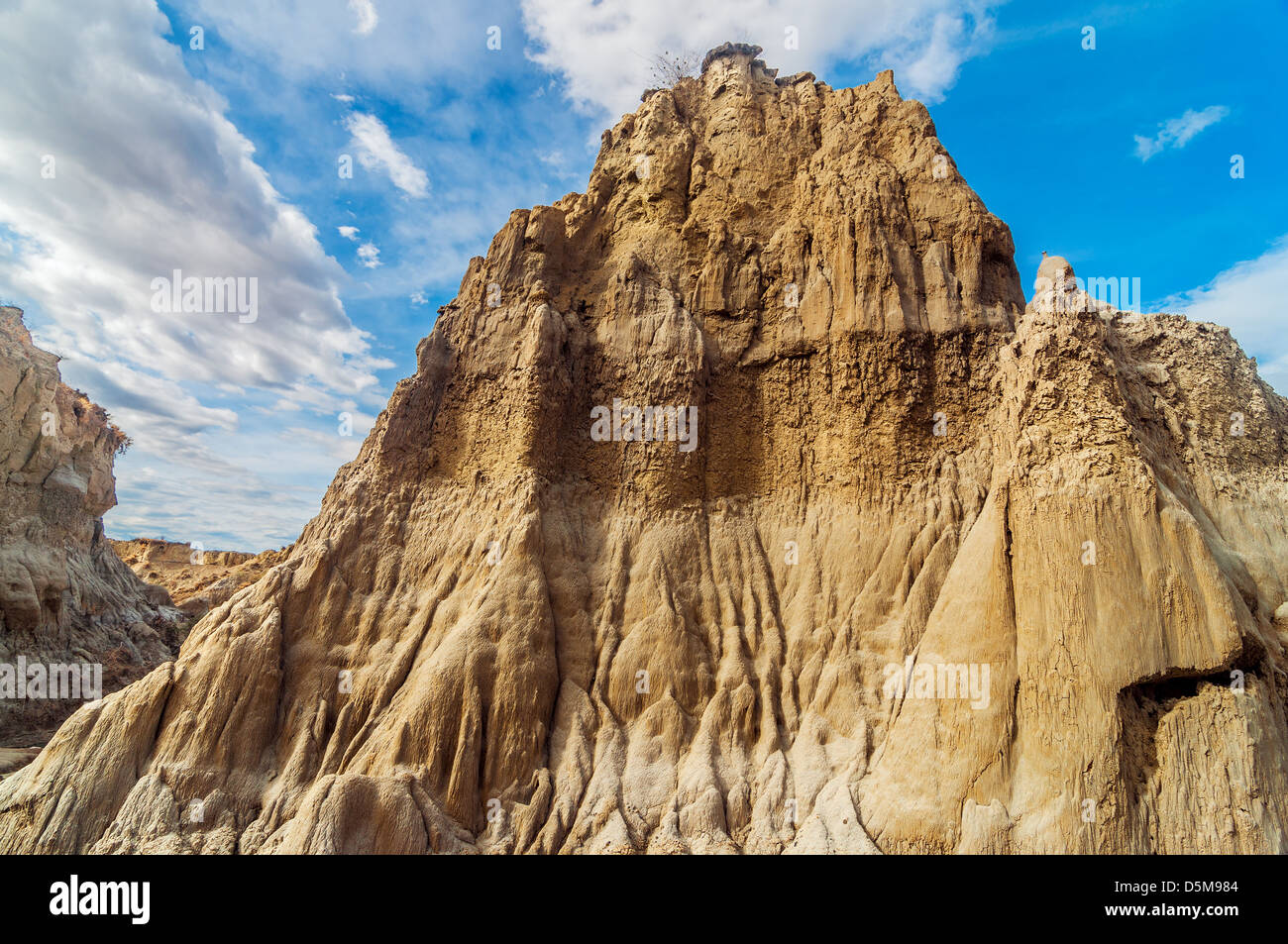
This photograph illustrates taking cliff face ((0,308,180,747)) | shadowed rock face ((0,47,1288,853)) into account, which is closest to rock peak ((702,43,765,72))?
shadowed rock face ((0,47,1288,853))

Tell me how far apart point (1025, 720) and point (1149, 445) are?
24.6ft

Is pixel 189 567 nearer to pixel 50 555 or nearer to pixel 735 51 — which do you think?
pixel 50 555

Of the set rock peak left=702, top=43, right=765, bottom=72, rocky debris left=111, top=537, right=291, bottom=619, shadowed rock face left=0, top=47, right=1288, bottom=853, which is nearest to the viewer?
shadowed rock face left=0, top=47, right=1288, bottom=853

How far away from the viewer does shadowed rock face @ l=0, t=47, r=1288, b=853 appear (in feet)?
41.4

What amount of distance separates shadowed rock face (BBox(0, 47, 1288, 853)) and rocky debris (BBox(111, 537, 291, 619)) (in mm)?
→ 23761

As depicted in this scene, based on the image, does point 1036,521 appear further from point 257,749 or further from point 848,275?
point 257,749

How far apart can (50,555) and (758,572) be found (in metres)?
28.2

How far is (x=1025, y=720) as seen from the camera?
12867 mm

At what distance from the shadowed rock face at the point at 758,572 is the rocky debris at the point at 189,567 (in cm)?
2376

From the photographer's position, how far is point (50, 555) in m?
27.7

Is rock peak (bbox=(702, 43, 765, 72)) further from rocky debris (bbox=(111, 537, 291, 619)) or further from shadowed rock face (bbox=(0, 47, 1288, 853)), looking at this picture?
rocky debris (bbox=(111, 537, 291, 619))

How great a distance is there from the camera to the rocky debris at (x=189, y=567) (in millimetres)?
41281

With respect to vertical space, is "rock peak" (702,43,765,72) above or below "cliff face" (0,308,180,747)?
above

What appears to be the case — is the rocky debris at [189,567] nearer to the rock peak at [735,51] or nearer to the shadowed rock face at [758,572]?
the shadowed rock face at [758,572]
